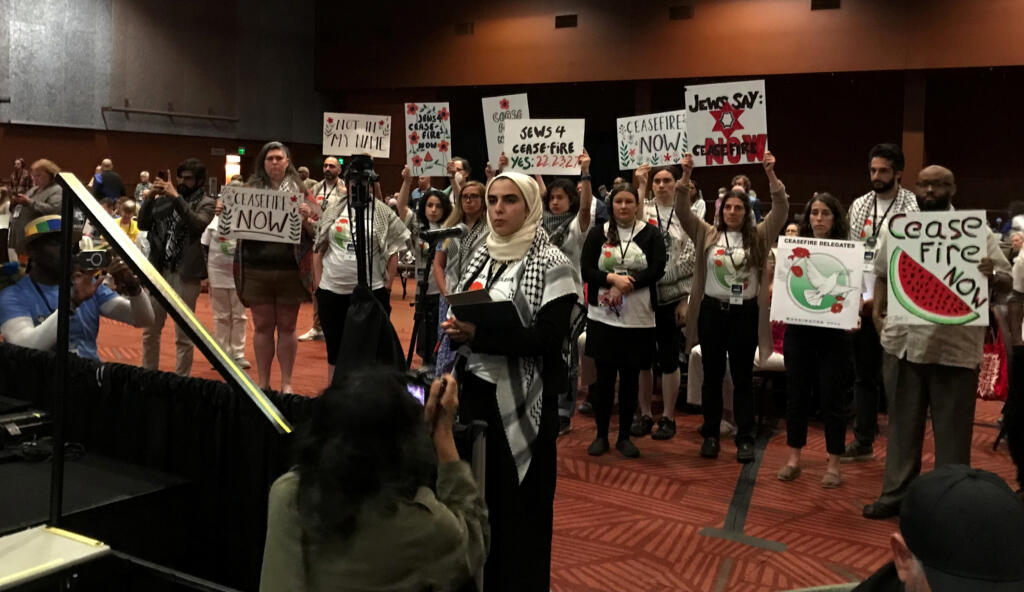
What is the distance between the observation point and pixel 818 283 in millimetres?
4305

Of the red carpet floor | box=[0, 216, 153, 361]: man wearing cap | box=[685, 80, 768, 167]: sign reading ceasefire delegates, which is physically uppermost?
box=[685, 80, 768, 167]: sign reading ceasefire delegates

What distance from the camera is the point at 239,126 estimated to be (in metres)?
17.7

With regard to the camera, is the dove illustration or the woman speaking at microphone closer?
the woman speaking at microphone

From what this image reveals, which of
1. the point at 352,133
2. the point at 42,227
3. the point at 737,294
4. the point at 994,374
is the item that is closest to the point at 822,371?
the point at 737,294

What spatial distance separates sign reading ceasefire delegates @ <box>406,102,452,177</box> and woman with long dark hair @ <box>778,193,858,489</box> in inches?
149

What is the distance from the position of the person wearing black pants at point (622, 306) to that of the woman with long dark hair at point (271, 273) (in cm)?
177

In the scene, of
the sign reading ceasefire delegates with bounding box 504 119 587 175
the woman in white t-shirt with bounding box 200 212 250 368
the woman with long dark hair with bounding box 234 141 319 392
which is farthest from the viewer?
the sign reading ceasefire delegates with bounding box 504 119 587 175

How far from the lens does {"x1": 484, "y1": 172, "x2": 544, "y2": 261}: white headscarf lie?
112 inches

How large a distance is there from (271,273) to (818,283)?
3.11 meters

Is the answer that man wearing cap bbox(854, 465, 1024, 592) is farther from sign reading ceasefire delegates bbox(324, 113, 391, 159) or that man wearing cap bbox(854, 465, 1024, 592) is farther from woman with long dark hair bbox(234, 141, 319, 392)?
sign reading ceasefire delegates bbox(324, 113, 391, 159)

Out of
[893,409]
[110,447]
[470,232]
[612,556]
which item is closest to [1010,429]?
[893,409]

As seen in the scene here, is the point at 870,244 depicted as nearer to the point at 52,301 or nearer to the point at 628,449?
the point at 628,449

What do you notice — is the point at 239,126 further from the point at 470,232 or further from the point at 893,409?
the point at 893,409

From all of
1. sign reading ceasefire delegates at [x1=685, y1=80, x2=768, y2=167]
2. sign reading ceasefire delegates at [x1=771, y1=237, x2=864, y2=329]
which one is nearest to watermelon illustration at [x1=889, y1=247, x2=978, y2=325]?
sign reading ceasefire delegates at [x1=771, y1=237, x2=864, y2=329]
